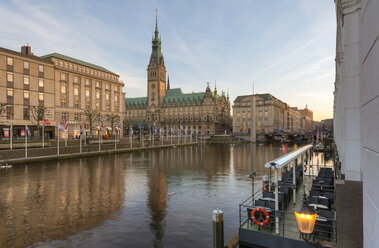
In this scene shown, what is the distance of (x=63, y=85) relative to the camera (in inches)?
3374

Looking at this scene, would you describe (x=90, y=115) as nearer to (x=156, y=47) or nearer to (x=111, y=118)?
(x=111, y=118)

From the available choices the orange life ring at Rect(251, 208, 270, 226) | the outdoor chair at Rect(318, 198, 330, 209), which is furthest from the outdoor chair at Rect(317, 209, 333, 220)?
the outdoor chair at Rect(318, 198, 330, 209)

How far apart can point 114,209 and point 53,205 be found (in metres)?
5.40

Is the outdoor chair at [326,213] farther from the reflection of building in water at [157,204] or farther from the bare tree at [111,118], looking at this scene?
the bare tree at [111,118]

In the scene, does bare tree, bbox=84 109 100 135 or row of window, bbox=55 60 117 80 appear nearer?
bare tree, bbox=84 109 100 135

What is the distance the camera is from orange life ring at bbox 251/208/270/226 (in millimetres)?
13007

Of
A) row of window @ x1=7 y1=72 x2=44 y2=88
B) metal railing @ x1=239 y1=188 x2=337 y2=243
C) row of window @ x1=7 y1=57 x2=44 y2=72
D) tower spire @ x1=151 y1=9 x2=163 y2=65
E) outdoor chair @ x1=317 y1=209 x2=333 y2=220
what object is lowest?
metal railing @ x1=239 y1=188 x2=337 y2=243

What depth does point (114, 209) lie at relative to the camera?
19891mm

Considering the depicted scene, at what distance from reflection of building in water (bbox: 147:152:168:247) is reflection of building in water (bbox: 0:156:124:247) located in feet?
9.87

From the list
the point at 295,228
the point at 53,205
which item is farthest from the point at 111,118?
the point at 295,228

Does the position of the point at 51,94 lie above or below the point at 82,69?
below

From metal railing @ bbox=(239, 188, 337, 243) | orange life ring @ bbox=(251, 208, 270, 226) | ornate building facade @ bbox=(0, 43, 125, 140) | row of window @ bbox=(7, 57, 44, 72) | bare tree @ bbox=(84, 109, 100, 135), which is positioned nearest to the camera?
metal railing @ bbox=(239, 188, 337, 243)

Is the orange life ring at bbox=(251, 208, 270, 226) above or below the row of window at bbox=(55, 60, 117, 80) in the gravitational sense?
below

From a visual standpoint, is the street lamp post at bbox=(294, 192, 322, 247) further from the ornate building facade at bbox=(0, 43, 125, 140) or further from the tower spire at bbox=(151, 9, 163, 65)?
the tower spire at bbox=(151, 9, 163, 65)
